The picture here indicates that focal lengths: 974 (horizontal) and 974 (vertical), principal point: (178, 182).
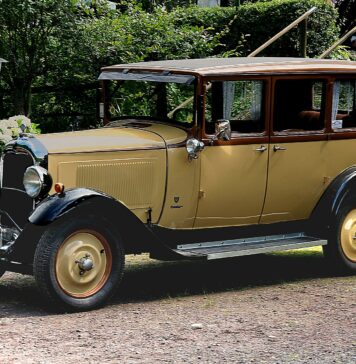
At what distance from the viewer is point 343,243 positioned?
8.64 meters

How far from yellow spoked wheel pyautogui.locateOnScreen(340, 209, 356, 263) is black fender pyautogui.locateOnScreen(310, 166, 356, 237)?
13 cm

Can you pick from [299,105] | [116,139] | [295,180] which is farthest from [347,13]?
[116,139]

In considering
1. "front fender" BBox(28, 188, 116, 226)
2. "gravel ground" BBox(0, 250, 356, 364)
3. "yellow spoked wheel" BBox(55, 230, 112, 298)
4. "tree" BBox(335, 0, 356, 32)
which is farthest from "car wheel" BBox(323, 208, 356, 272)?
"tree" BBox(335, 0, 356, 32)

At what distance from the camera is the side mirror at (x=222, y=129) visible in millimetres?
7758

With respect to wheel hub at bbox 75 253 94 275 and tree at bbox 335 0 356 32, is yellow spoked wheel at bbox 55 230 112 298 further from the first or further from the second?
tree at bbox 335 0 356 32

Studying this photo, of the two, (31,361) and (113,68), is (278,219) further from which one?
(31,361)

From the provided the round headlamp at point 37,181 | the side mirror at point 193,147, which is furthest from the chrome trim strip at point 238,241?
the round headlamp at point 37,181

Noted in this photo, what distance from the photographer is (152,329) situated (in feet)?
21.4

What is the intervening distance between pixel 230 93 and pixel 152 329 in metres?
2.38

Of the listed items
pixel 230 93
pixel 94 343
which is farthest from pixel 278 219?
pixel 94 343

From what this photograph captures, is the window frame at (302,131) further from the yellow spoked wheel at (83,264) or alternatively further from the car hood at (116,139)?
the yellow spoked wheel at (83,264)

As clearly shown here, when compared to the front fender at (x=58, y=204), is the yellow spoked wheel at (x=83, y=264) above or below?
below

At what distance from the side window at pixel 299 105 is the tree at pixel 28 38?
15.2 feet

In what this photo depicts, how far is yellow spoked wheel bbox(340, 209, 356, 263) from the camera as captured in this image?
8.64 m
